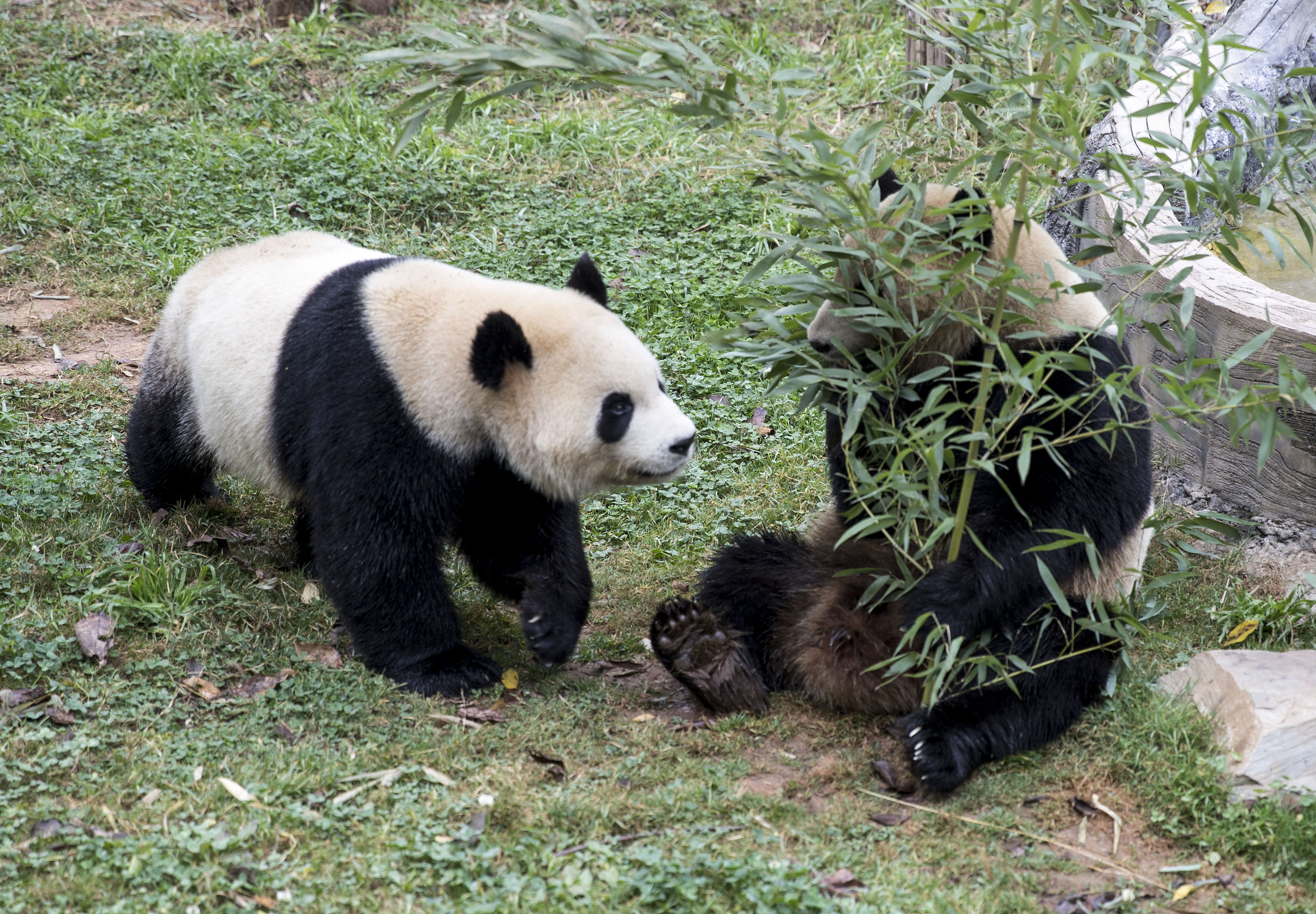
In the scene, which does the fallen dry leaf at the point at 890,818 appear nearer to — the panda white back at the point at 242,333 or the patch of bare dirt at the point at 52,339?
the panda white back at the point at 242,333

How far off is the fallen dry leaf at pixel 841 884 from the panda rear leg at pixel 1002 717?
0.52 metres

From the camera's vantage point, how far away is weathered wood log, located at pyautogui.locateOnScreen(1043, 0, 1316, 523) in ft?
14.0

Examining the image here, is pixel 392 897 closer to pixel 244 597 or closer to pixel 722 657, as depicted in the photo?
pixel 722 657

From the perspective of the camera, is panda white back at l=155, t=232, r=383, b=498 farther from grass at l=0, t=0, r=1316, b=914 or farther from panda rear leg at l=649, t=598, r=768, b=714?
panda rear leg at l=649, t=598, r=768, b=714

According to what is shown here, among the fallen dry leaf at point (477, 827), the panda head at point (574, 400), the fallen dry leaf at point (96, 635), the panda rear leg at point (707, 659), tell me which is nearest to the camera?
the fallen dry leaf at point (477, 827)

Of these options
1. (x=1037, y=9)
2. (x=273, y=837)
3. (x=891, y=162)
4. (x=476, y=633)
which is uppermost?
(x=1037, y=9)

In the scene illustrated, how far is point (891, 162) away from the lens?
3244 millimetres

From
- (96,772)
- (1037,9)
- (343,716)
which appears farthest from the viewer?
(343,716)

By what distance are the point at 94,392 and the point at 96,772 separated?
316cm

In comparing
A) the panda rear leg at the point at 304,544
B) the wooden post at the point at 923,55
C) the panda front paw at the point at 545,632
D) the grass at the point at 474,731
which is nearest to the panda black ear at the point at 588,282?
the grass at the point at 474,731

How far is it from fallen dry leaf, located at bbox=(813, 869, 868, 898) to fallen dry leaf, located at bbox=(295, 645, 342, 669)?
1.76 meters

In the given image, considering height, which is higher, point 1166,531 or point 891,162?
point 891,162

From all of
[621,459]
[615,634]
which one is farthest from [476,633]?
[621,459]

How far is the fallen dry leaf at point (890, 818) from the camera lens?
3426 mm
